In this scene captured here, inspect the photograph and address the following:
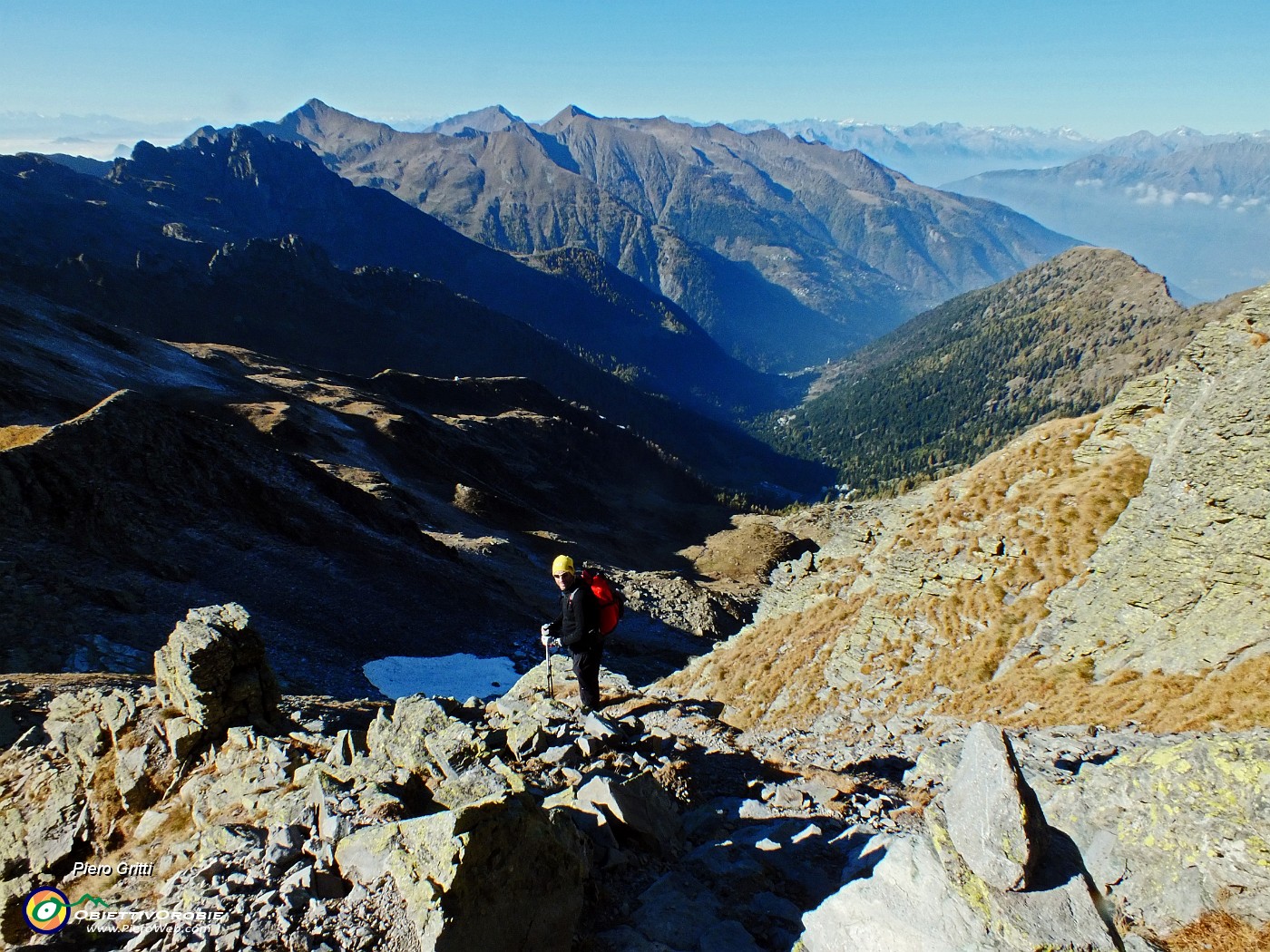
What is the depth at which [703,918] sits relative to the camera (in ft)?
28.8

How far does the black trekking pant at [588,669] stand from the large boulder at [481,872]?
8379 mm

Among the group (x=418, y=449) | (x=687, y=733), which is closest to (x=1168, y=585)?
(x=687, y=733)

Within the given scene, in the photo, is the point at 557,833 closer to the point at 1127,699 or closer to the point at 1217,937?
the point at 1217,937

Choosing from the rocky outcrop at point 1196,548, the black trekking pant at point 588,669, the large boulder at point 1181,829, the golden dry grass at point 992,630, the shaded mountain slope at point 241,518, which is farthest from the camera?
the shaded mountain slope at point 241,518

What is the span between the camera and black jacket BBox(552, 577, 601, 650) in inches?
643

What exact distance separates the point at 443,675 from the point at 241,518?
19.1 m

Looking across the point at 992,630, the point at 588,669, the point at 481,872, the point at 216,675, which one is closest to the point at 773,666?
the point at 992,630

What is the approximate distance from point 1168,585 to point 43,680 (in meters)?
30.8

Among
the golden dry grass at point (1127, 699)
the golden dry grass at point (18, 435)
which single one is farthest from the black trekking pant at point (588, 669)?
the golden dry grass at point (18, 435)

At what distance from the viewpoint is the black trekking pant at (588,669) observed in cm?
1689

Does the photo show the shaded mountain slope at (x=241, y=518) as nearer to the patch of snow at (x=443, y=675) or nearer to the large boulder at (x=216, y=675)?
the patch of snow at (x=443, y=675)

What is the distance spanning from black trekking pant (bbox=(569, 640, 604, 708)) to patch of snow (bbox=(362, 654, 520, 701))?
1817 cm

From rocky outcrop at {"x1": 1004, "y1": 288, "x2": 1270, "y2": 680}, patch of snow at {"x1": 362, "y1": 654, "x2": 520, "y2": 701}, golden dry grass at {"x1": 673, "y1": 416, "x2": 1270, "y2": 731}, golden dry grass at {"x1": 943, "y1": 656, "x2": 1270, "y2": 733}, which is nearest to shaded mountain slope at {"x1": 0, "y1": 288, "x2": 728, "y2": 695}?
patch of snow at {"x1": 362, "y1": 654, "x2": 520, "y2": 701}

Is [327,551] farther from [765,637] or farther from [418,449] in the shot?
[418,449]
